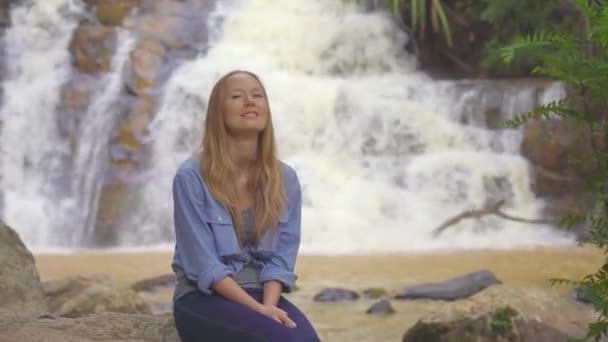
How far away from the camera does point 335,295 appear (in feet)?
26.6

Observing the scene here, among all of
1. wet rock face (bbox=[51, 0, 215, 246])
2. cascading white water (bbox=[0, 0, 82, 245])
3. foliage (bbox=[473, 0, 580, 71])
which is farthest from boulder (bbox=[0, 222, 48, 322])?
foliage (bbox=[473, 0, 580, 71])

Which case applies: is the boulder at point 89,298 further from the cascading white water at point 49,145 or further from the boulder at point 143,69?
the boulder at point 143,69

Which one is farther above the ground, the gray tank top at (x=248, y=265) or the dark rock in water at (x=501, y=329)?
the gray tank top at (x=248, y=265)

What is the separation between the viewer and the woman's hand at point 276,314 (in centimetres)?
271

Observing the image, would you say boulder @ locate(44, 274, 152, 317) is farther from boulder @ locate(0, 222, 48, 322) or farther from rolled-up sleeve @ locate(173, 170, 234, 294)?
rolled-up sleeve @ locate(173, 170, 234, 294)

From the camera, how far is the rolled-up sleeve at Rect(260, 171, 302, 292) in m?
2.89

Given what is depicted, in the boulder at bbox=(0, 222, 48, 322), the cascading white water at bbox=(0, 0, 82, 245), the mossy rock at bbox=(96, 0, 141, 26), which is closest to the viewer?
the boulder at bbox=(0, 222, 48, 322)

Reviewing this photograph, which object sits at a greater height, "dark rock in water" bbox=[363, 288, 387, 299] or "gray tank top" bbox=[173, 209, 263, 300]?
"gray tank top" bbox=[173, 209, 263, 300]

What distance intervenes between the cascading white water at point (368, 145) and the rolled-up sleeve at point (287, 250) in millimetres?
7735

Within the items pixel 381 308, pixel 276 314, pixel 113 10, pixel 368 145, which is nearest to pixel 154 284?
pixel 381 308

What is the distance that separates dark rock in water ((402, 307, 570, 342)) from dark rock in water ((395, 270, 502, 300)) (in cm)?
290

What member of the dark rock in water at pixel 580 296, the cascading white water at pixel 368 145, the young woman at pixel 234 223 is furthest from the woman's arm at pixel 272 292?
the cascading white water at pixel 368 145

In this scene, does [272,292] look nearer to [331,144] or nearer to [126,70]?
[331,144]

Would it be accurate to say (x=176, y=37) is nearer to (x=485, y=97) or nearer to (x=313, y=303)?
(x=485, y=97)
